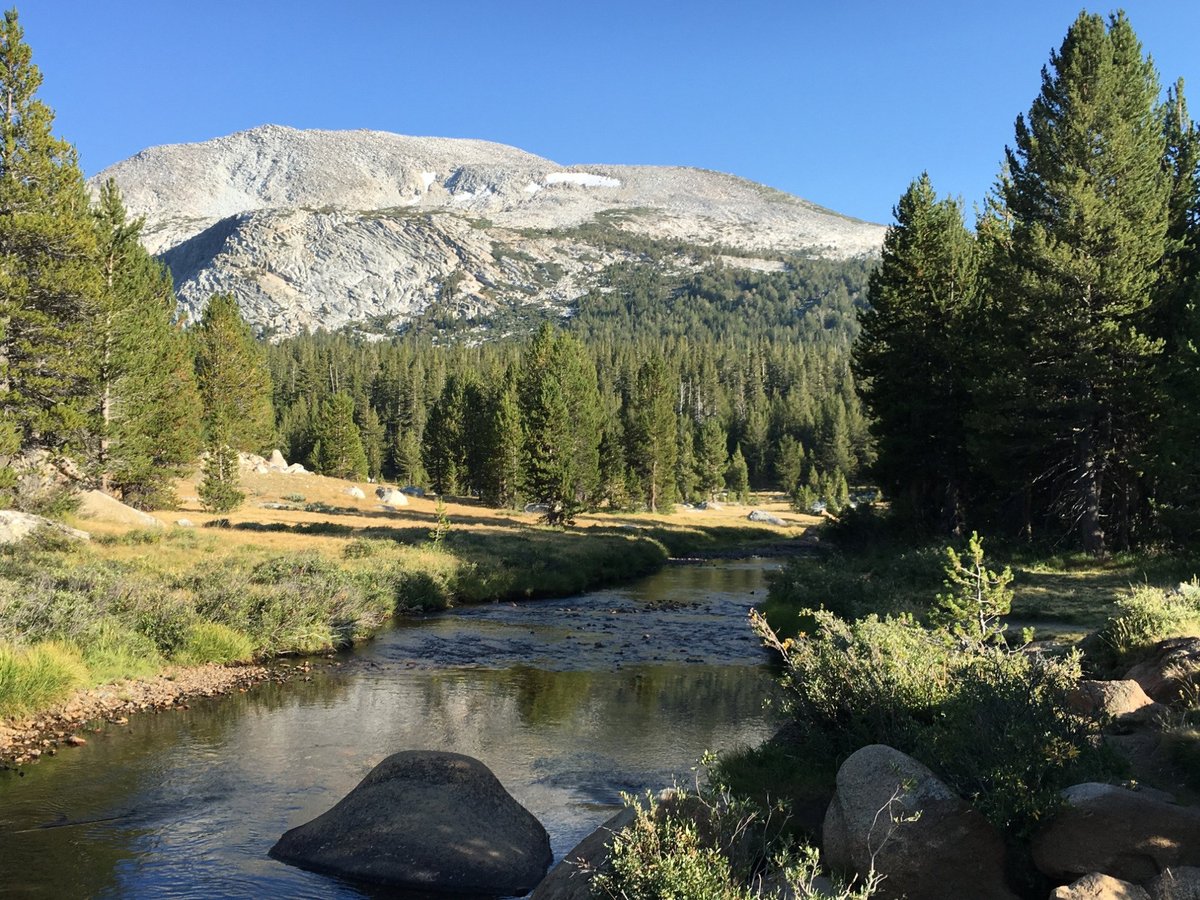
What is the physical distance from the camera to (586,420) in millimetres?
75188

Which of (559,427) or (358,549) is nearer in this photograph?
(358,549)

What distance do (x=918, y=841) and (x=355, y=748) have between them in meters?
10.6

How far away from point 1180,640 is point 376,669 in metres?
17.0

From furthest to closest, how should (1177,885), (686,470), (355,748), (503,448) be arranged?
(686,470) < (503,448) < (355,748) < (1177,885)

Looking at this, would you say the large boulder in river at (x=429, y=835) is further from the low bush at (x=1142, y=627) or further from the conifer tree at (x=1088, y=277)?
the conifer tree at (x=1088, y=277)

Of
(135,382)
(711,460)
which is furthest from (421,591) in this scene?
(711,460)

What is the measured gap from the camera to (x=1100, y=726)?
8.71 m

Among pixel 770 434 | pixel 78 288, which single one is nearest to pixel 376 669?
pixel 78 288

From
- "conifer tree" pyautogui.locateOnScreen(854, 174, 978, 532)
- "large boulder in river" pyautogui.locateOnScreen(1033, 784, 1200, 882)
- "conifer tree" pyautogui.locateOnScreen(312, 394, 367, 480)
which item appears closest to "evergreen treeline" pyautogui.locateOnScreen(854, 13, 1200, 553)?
"conifer tree" pyautogui.locateOnScreen(854, 174, 978, 532)

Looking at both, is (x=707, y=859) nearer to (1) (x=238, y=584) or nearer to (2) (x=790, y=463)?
(1) (x=238, y=584)

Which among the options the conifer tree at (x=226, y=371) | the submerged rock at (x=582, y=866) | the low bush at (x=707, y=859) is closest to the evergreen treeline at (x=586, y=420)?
the conifer tree at (x=226, y=371)

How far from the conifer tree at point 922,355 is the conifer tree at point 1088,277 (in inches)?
229

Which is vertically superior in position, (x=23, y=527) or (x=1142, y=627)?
(x=23, y=527)

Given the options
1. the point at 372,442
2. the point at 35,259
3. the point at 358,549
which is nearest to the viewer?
the point at 35,259
